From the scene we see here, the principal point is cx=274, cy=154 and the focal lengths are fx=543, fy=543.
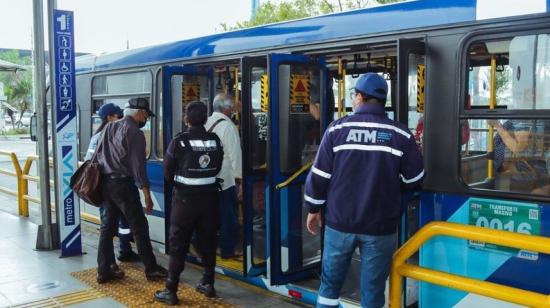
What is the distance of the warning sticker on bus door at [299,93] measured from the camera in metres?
4.52

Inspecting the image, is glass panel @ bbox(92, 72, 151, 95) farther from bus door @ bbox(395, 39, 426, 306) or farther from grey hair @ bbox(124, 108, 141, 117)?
bus door @ bbox(395, 39, 426, 306)

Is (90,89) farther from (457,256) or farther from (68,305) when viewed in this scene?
(457,256)

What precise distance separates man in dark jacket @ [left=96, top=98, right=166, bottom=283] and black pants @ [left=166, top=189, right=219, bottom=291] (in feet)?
2.01

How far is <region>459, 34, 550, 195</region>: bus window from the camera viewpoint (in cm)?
306

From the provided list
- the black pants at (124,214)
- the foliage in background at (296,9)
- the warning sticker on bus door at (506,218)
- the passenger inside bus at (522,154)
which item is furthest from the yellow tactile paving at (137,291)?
the foliage in background at (296,9)

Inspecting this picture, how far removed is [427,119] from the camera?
3.53 m

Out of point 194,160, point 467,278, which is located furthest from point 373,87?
point 194,160

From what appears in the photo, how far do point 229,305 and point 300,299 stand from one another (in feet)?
1.93

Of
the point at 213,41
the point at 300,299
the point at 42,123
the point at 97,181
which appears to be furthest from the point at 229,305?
the point at 42,123

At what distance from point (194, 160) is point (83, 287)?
1.72 m

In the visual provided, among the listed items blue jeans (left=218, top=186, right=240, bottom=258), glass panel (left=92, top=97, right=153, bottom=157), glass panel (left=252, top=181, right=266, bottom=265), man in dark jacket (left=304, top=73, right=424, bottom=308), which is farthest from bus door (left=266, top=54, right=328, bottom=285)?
glass panel (left=92, top=97, right=153, bottom=157)

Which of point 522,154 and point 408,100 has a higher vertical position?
point 408,100

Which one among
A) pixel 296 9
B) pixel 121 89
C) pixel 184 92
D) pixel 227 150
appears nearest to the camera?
pixel 227 150

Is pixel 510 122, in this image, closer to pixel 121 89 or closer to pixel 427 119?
pixel 427 119
